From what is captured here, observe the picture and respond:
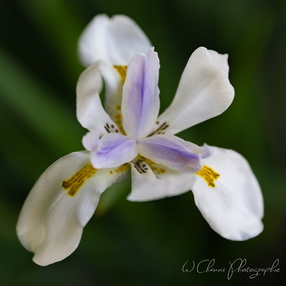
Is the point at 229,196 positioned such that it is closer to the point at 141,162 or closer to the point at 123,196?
the point at 141,162

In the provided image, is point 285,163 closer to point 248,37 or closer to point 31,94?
point 248,37

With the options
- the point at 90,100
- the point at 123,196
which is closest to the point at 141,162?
the point at 90,100

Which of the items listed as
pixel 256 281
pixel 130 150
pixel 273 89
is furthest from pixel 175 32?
pixel 130 150

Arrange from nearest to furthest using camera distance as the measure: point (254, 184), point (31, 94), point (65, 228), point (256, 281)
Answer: point (65, 228) < point (254, 184) < point (31, 94) < point (256, 281)

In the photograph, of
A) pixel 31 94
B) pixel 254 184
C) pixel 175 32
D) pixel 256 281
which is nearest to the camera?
Answer: pixel 254 184

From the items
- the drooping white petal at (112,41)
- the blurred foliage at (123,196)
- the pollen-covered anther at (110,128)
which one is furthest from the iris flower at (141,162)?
the blurred foliage at (123,196)

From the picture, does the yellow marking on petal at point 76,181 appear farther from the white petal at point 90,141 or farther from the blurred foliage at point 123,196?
the blurred foliage at point 123,196
